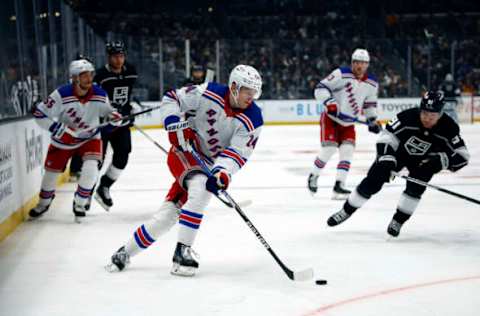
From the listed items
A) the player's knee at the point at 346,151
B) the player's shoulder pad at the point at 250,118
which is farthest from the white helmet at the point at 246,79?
the player's knee at the point at 346,151

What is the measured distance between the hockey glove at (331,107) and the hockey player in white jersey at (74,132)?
2043 millimetres

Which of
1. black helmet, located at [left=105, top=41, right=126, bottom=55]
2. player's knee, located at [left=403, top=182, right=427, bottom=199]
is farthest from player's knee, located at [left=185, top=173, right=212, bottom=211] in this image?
black helmet, located at [left=105, top=41, right=126, bottom=55]

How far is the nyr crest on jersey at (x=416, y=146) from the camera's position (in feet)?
13.6

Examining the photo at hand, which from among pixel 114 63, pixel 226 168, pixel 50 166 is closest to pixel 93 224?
pixel 50 166

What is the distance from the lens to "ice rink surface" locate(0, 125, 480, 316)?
2873 mm

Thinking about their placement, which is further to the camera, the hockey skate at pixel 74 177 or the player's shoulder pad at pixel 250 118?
the hockey skate at pixel 74 177

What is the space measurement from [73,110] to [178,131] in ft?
5.98

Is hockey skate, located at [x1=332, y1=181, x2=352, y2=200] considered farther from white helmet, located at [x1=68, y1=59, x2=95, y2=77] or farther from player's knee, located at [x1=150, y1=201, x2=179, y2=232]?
player's knee, located at [x1=150, y1=201, x2=179, y2=232]

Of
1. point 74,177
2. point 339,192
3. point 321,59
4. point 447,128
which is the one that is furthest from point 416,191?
point 321,59

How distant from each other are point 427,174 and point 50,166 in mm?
2576

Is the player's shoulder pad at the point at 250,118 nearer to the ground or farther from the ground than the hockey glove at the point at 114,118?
farther from the ground

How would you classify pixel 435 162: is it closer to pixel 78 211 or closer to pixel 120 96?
pixel 78 211

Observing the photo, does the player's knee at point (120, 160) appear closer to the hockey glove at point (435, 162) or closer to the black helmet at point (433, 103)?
the hockey glove at point (435, 162)

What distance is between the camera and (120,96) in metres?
5.74
